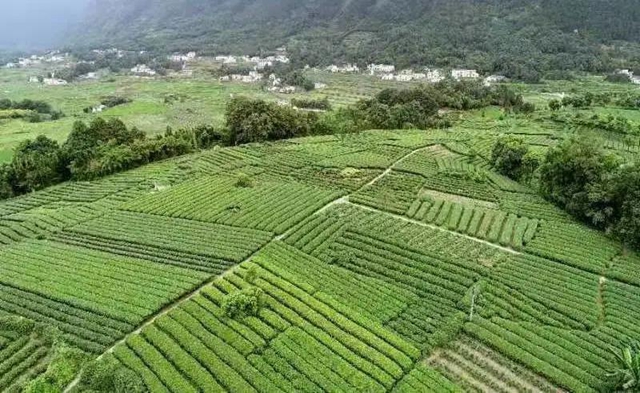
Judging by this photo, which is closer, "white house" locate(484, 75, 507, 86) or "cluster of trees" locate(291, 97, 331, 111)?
"cluster of trees" locate(291, 97, 331, 111)

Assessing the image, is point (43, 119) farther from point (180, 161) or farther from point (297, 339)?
point (297, 339)

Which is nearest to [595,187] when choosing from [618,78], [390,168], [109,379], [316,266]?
[390,168]

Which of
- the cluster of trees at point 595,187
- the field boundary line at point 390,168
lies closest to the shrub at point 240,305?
the field boundary line at point 390,168

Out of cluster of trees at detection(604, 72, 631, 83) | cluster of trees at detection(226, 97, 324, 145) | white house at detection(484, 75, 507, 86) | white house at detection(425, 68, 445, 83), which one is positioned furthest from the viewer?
white house at detection(425, 68, 445, 83)

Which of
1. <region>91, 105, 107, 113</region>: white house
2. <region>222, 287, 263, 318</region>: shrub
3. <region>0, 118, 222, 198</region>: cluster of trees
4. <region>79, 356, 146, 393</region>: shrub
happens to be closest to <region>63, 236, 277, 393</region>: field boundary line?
<region>79, 356, 146, 393</region>: shrub

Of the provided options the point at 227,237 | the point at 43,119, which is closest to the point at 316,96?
the point at 43,119

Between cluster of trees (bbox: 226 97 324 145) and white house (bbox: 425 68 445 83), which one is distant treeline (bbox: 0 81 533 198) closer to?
cluster of trees (bbox: 226 97 324 145)

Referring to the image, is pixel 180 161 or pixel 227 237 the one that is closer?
pixel 227 237
